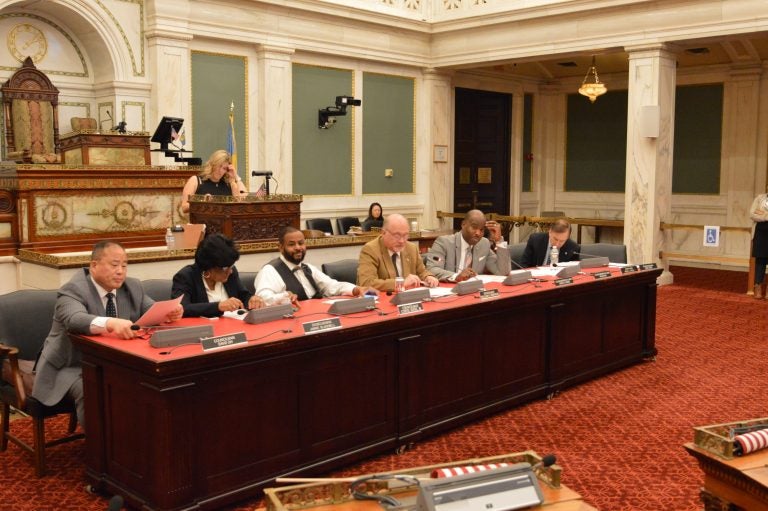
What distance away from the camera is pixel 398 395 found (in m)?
4.54

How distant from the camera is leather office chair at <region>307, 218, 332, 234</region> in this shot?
11059 millimetres

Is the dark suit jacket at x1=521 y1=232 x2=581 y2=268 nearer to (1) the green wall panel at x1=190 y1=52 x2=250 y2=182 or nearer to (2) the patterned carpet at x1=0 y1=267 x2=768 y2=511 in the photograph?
(2) the patterned carpet at x1=0 y1=267 x2=768 y2=511

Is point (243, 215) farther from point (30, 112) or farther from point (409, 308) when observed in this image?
point (30, 112)

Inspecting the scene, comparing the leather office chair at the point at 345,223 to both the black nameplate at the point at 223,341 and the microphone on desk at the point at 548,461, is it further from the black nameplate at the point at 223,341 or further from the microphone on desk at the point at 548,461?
the microphone on desk at the point at 548,461

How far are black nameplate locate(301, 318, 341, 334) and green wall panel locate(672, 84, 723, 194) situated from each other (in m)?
11.2

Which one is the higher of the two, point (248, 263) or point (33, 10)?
point (33, 10)

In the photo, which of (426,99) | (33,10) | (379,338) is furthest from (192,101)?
(379,338)

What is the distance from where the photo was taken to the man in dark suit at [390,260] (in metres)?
5.59

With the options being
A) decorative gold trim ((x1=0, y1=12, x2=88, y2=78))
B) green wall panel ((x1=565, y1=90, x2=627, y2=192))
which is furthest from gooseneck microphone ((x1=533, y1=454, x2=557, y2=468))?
green wall panel ((x1=565, y1=90, x2=627, y2=192))

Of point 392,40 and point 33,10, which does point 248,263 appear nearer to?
point 33,10

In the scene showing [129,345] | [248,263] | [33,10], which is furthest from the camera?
[33,10]

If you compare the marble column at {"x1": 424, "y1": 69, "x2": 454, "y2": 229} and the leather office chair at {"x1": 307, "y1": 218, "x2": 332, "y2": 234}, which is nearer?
the leather office chair at {"x1": 307, "y1": 218, "x2": 332, "y2": 234}

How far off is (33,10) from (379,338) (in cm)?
743

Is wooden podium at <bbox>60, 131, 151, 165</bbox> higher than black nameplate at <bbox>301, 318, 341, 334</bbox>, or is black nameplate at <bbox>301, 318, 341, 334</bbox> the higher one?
wooden podium at <bbox>60, 131, 151, 165</bbox>
